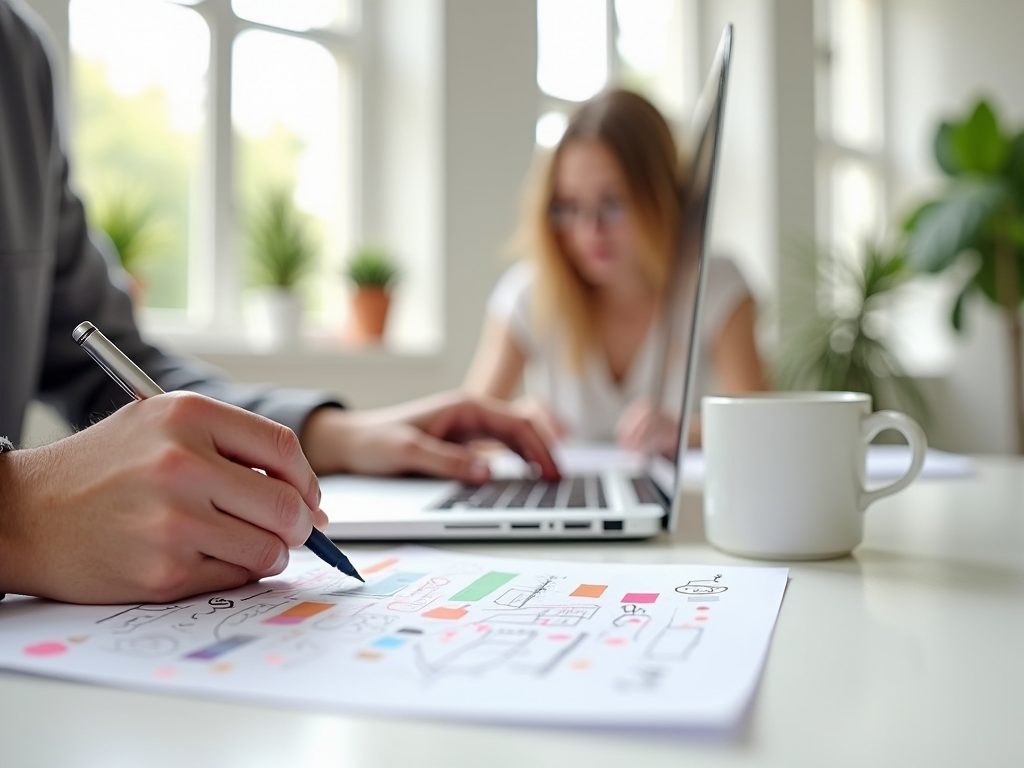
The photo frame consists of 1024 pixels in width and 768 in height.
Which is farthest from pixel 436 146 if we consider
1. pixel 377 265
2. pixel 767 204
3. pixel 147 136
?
pixel 767 204

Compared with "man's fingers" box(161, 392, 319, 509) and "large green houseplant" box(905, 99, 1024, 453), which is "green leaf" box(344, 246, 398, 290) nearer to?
"man's fingers" box(161, 392, 319, 509)

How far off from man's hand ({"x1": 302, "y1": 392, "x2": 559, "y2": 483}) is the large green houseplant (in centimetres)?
325

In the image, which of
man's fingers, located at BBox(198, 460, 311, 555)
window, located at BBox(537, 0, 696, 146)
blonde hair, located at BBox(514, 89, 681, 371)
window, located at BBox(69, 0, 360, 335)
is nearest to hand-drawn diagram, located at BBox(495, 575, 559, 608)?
man's fingers, located at BBox(198, 460, 311, 555)

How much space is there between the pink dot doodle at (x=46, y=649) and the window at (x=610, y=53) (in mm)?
2663

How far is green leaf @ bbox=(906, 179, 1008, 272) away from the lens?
3615mm

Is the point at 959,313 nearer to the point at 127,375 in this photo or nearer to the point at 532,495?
the point at 532,495

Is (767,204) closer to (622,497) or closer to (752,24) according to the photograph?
(752,24)

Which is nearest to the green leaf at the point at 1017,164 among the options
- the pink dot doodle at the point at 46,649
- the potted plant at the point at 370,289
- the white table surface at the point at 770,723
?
the potted plant at the point at 370,289

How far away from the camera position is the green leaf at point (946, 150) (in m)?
3.88

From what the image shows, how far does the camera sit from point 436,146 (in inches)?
105

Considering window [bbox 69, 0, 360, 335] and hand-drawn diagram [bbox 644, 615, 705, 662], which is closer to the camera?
hand-drawn diagram [bbox 644, 615, 705, 662]

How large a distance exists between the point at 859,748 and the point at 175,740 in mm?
216

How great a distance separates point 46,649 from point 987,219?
3.98 metres

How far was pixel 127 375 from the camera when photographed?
1.51ft
